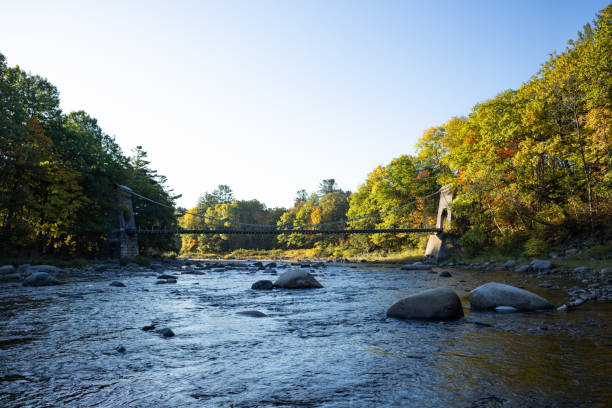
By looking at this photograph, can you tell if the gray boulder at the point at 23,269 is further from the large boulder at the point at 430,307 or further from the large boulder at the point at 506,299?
the large boulder at the point at 506,299

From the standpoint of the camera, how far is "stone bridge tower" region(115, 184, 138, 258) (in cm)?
2664

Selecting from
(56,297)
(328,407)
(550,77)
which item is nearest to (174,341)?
(328,407)

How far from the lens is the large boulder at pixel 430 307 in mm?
6078

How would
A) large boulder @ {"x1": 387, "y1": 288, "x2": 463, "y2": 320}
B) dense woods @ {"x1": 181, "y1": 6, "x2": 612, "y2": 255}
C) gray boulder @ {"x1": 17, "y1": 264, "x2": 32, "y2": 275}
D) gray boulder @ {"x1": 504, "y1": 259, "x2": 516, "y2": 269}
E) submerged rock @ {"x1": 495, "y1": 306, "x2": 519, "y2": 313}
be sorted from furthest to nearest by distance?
1. gray boulder @ {"x1": 504, "y1": 259, "x2": 516, "y2": 269}
2. dense woods @ {"x1": 181, "y1": 6, "x2": 612, "y2": 255}
3. gray boulder @ {"x1": 17, "y1": 264, "x2": 32, "y2": 275}
4. submerged rock @ {"x1": 495, "y1": 306, "x2": 519, "y2": 313}
5. large boulder @ {"x1": 387, "y1": 288, "x2": 463, "y2": 320}

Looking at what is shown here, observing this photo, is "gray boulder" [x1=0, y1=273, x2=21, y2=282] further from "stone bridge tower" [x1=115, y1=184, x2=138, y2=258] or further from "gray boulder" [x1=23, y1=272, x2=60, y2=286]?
"stone bridge tower" [x1=115, y1=184, x2=138, y2=258]

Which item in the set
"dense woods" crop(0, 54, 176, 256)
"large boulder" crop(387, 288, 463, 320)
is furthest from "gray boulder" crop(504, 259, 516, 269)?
"dense woods" crop(0, 54, 176, 256)

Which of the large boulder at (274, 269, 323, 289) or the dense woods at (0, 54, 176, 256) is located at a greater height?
the dense woods at (0, 54, 176, 256)

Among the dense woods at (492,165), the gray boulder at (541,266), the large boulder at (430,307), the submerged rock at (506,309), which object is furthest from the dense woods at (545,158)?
the large boulder at (430,307)

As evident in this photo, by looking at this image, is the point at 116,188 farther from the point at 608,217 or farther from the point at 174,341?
the point at 608,217

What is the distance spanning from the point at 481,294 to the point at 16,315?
29.2 feet

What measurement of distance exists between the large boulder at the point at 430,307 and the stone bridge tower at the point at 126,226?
83.1 ft

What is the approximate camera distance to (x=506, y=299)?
688 cm

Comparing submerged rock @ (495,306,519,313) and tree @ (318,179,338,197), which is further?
tree @ (318,179,338,197)

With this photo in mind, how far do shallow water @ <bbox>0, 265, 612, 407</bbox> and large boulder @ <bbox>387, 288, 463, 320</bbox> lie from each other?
308 millimetres
